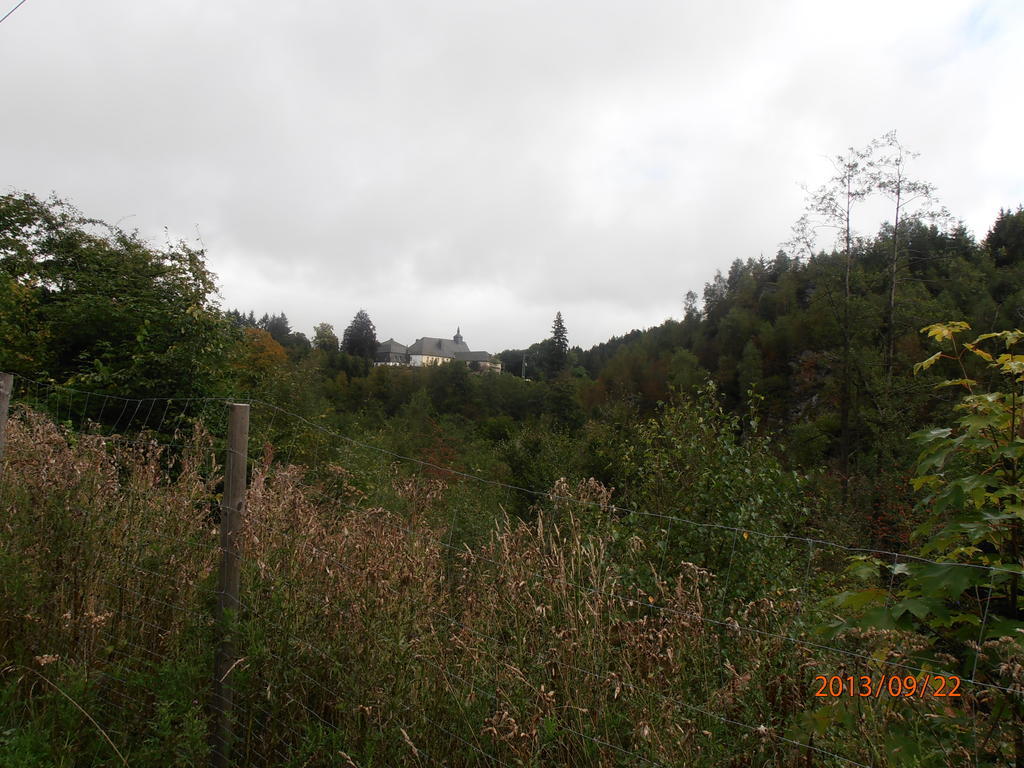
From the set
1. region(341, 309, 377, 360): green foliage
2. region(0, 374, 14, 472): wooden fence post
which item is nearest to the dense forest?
region(0, 374, 14, 472): wooden fence post

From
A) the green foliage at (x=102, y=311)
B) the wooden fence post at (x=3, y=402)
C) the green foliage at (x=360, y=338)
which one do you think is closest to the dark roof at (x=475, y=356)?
the green foliage at (x=360, y=338)

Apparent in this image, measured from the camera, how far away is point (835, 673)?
1.79 meters

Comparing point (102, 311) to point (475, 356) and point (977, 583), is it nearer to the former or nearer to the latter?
point (977, 583)

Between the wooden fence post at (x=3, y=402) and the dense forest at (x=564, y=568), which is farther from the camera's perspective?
the wooden fence post at (x=3, y=402)

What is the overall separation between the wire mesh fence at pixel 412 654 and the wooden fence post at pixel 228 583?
0.02 metres

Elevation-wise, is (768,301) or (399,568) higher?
(768,301)

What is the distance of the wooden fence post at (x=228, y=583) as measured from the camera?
7.25 feet

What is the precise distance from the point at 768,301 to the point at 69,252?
41.1m

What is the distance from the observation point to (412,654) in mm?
2100

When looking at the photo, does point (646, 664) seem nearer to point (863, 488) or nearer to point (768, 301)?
point (863, 488)

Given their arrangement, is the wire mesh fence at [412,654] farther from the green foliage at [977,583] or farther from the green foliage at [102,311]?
the green foliage at [102,311]

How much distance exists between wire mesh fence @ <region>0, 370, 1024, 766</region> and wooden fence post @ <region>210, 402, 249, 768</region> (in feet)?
0.05

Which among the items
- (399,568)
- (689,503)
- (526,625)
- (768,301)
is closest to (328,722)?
(399,568)
